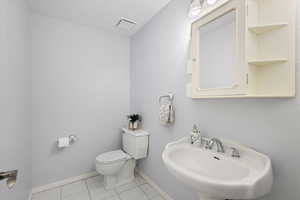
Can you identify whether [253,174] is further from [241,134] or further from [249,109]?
[249,109]

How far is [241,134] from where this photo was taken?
0.96 m

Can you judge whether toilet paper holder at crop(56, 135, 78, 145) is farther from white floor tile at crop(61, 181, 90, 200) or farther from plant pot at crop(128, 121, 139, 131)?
plant pot at crop(128, 121, 139, 131)

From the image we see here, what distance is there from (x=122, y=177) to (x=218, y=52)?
6.54ft

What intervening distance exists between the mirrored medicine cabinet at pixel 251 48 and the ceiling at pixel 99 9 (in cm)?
87

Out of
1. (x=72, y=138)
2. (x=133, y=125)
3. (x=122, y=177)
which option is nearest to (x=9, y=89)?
(x=72, y=138)

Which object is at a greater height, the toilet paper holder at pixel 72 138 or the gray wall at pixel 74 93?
the gray wall at pixel 74 93

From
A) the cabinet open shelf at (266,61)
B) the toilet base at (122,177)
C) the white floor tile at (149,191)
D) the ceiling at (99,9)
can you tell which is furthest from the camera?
the toilet base at (122,177)

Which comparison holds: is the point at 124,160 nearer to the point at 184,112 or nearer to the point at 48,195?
the point at 48,195

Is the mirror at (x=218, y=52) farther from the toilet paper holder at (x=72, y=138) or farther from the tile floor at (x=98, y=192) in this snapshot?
the toilet paper holder at (x=72, y=138)

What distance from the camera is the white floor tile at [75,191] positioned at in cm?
165

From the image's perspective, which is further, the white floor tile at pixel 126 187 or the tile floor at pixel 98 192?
the white floor tile at pixel 126 187

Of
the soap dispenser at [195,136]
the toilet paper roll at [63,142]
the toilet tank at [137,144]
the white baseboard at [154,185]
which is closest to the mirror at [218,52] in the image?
the soap dispenser at [195,136]

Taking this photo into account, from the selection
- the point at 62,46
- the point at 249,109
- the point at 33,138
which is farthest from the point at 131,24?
the point at 33,138

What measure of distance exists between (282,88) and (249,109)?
210 millimetres
